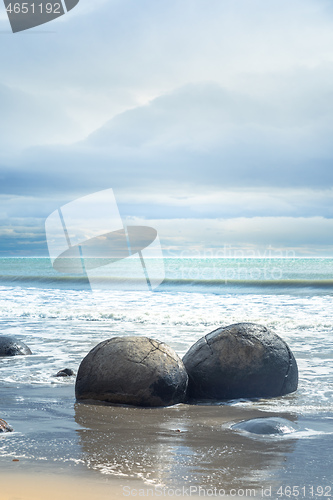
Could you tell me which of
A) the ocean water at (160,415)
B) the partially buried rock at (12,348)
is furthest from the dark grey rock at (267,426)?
the partially buried rock at (12,348)

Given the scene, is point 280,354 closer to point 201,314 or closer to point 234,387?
point 234,387

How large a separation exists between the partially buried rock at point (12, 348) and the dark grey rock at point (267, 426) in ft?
17.1

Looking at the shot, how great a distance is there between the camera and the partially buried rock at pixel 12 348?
29.2 feet

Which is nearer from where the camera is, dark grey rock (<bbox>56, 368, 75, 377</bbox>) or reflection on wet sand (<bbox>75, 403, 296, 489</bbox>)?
reflection on wet sand (<bbox>75, 403, 296, 489</bbox>)

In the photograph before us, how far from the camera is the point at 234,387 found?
245 inches

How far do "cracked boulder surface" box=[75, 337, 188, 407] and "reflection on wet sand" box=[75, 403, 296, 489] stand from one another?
191 mm

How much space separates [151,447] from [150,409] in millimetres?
1434

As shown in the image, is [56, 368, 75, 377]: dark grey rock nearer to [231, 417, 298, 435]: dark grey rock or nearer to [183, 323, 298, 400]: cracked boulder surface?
[183, 323, 298, 400]: cracked boulder surface

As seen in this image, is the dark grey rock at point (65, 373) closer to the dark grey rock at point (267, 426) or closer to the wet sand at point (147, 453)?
the wet sand at point (147, 453)

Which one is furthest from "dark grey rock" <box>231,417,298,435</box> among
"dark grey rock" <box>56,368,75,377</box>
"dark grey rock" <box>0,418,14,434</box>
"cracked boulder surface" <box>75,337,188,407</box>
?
"dark grey rock" <box>56,368,75,377</box>

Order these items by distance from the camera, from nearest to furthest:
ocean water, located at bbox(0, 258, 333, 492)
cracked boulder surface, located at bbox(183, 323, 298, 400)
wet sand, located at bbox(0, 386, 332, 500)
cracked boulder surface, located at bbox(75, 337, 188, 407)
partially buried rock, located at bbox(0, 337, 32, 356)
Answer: wet sand, located at bbox(0, 386, 332, 500)
ocean water, located at bbox(0, 258, 333, 492)
cracked boulder surface, located at bbox(75, 337, 188, 407)
cracked boulder surface, located at bbox(183, 323, 298, 400)
partially buried rock, located at bbox(0, 337, 32, 356)

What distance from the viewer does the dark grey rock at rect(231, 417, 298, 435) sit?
15.0 ft

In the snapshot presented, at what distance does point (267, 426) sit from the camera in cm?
463

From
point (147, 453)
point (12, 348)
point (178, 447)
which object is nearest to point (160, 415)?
point (178, 447)
